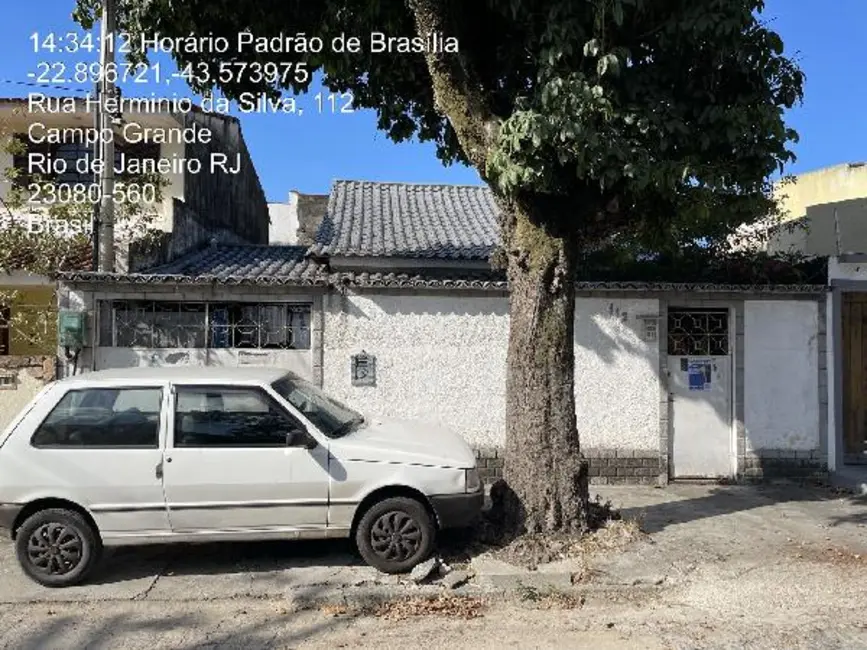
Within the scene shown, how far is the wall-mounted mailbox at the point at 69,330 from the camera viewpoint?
8031mm

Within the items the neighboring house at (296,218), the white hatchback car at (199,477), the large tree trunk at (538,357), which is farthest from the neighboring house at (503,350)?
the neighboring house at (296,218)

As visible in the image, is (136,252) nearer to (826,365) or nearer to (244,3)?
(244,3)

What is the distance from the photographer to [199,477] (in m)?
5.39

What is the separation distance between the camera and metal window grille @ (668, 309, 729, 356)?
8.91 metres

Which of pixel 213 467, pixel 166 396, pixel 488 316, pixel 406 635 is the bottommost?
pixel 406 635

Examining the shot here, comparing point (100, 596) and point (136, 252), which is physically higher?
point (136, 252)

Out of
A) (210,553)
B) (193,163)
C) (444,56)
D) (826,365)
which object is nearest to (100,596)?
(210,553)

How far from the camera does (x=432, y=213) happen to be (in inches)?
495

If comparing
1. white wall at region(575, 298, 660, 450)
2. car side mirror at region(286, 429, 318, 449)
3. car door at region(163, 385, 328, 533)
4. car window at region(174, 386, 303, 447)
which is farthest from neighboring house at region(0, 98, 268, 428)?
white wall at region(575, 298, 660, 450)

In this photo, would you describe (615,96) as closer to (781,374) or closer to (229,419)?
(229,419)

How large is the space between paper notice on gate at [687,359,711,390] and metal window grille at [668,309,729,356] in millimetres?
114

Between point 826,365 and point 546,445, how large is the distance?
4863 millimetres

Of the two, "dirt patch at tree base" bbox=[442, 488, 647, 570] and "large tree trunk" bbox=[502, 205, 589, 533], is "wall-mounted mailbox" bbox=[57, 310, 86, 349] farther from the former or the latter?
"large tree trunk" bbox=[502, 205, 589, 533]

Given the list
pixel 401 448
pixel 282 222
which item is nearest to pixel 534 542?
pixel 401 448
